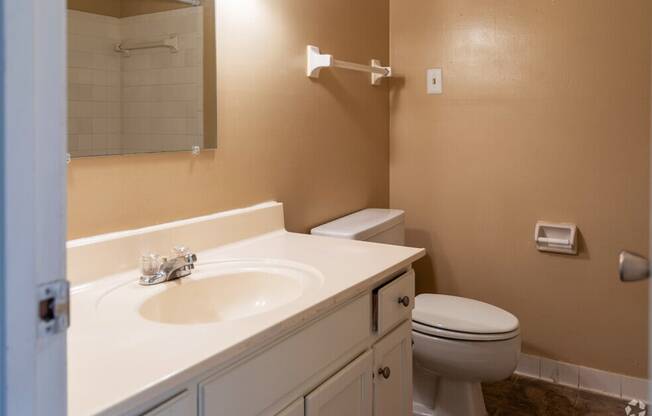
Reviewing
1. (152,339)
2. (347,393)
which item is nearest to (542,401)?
(347,393)

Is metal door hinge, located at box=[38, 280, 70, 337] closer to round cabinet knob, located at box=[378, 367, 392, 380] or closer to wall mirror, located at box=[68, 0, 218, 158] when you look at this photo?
wall mirror, located at box=[68, 0, 218, 158]

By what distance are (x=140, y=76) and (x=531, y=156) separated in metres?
1.64

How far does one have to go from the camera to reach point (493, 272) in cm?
252

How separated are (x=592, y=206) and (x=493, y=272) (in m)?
0.49

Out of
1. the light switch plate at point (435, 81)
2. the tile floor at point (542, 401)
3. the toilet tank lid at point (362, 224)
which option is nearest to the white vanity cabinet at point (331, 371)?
the toilet tank lid at point (362, 224)

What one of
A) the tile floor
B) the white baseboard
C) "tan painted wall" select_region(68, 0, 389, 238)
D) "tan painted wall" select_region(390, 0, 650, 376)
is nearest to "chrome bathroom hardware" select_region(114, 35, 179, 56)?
"tan painted wall" select_region(68, 0, 389, 238)

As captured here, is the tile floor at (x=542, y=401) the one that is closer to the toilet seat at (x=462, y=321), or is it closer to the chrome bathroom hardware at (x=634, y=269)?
the toilet seat at (x=462, y=321)

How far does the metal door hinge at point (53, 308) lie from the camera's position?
1.74 feet

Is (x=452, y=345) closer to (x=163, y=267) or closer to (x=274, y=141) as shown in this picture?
(x=274, y=141)

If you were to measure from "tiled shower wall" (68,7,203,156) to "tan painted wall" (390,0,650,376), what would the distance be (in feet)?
4.35

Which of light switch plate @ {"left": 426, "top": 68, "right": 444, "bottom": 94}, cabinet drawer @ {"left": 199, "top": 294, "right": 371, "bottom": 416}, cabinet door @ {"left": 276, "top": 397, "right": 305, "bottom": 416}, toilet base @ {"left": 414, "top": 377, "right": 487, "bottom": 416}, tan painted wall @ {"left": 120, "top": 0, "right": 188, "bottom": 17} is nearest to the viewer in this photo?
cabinet drawer @ {"left": 199, "top": 294, "right": 371, "bottom": 416}

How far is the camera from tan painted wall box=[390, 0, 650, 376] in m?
2.22

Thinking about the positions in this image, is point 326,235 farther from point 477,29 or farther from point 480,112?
point 477,29

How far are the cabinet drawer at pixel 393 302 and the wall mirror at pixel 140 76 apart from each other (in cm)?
62
